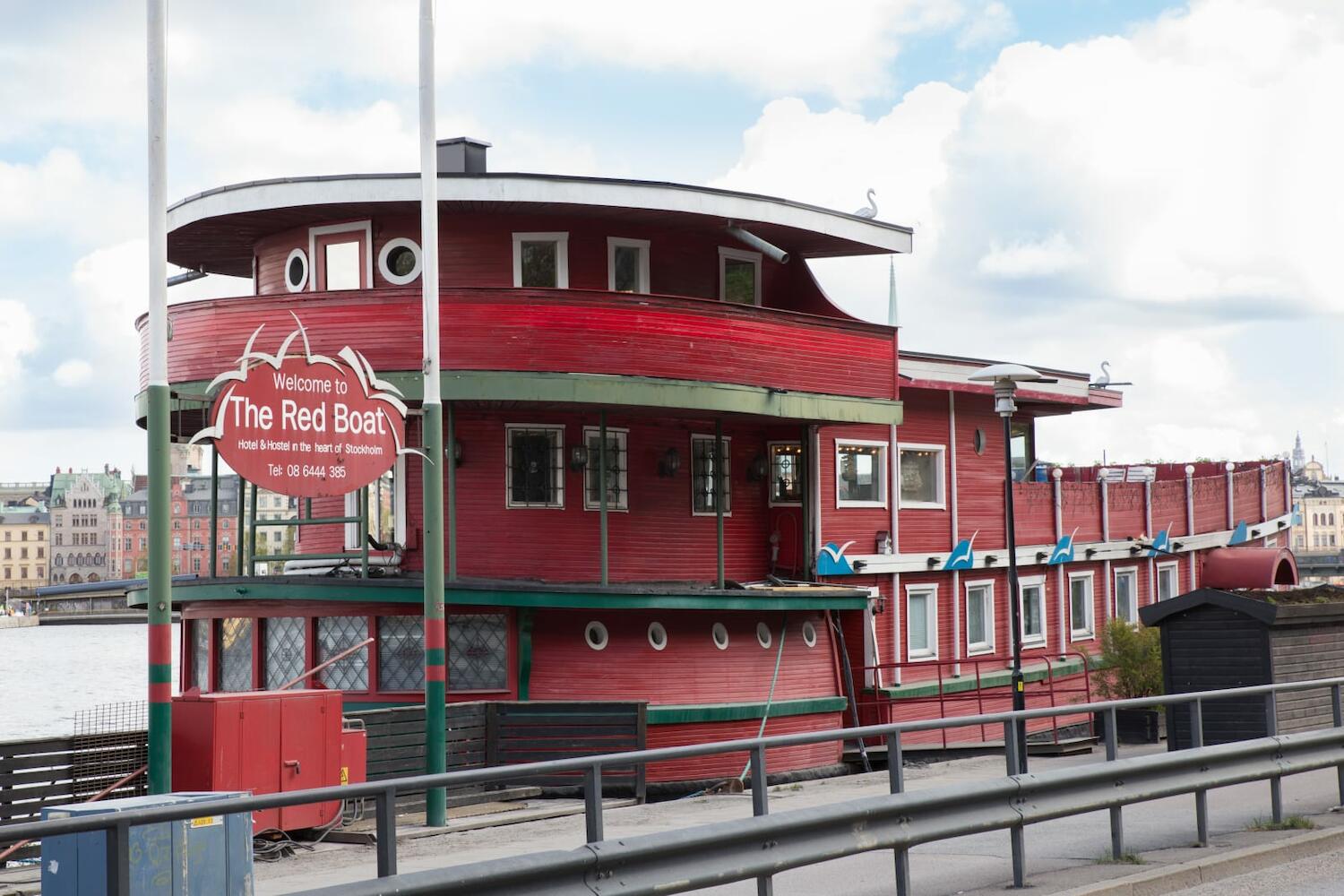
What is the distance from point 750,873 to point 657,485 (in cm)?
1506

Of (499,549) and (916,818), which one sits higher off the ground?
(499,549)

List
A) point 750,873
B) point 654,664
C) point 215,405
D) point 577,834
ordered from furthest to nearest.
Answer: point 654,664, point 215,405, point 577,834, point 750,873

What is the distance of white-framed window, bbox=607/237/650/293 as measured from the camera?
2469 centimetres

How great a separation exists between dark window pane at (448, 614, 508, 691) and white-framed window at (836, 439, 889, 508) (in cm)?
762

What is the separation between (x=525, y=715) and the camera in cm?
2000

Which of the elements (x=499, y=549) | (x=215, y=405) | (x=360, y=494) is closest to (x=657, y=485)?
(x=499, y=549)

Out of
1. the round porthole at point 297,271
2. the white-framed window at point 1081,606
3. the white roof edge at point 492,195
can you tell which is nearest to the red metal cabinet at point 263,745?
the white roof edge at point 492,195

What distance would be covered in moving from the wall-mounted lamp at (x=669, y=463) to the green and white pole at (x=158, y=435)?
35.7ft

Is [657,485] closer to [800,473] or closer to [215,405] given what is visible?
[800,473]

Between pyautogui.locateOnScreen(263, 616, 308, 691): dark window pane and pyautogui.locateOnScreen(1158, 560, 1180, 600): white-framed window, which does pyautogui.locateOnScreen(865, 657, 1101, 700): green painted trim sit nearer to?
pyautogui.locateOnScreen(1158, 560, 1180, 600): white-framed window

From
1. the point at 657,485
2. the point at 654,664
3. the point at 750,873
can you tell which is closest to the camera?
the point at 750,873

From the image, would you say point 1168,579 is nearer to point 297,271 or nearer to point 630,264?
point 630,264

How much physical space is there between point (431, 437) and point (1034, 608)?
18.8 meters

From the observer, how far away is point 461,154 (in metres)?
25.9
